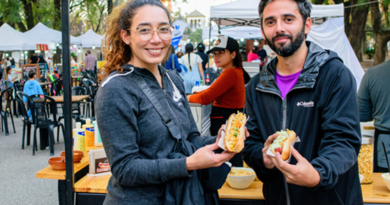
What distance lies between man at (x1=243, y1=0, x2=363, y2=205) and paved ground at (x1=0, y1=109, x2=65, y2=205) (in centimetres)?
420

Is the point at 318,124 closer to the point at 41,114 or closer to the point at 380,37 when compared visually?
the point at 41,114

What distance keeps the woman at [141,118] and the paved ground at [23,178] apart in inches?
157

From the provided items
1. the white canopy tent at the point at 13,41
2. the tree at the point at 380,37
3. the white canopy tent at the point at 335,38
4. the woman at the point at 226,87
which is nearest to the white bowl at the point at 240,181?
the woman at the point at 226,87

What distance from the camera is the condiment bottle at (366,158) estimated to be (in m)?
2.37

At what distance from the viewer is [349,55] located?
9.20m

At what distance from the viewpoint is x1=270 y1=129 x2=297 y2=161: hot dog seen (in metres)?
1.52

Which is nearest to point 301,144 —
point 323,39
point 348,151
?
point 348,151

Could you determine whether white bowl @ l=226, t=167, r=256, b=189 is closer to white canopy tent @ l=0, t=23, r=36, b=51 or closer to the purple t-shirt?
the purple t-shirt

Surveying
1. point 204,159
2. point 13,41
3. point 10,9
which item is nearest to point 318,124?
point 204,159

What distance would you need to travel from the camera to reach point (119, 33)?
5.89ft

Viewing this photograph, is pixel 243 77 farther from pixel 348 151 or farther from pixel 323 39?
pixel 323 39

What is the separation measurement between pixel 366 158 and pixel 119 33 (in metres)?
2.00

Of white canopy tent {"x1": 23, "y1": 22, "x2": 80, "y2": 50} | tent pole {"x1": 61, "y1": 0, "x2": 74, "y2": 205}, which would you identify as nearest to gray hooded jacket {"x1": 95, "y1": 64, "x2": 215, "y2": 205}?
tent pole {"x1": 61, "y1": 0, "x2": 74, "y2": 205}

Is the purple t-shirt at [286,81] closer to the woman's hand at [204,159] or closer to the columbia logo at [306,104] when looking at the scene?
the columbia logo at [306,104]
